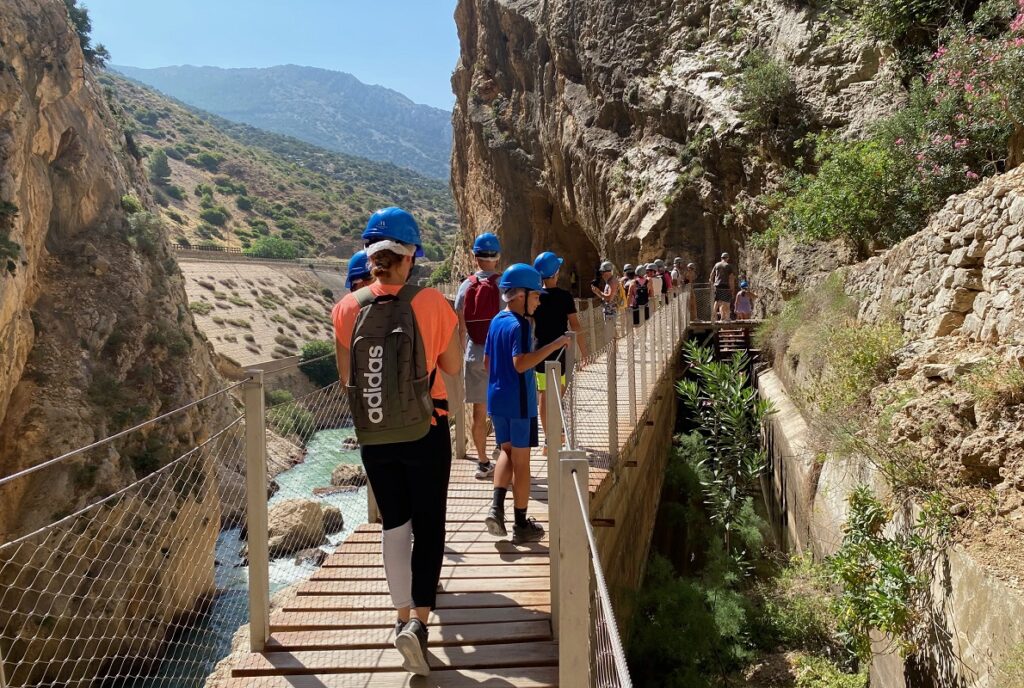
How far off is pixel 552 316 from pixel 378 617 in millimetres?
2731

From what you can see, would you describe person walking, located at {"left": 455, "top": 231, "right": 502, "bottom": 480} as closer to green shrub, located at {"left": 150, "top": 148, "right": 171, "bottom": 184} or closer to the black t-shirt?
the black t-shirt

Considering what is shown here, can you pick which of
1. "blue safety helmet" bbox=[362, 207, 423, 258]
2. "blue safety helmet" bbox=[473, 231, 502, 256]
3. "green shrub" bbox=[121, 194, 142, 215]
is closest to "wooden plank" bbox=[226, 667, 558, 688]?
"blue safety helmet" bbox=[362, 207, 423, 258]

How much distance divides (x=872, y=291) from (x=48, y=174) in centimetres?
2463

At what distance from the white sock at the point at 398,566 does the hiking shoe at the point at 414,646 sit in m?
0.11

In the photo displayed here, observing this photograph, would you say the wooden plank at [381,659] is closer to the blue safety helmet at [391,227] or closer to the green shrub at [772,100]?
the blue safety helmet at [391,227]

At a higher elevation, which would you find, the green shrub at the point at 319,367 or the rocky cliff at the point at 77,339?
the rocky cliff at the point at 77,339

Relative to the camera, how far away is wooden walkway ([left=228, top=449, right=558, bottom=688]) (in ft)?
10.3

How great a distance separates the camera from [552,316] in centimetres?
556

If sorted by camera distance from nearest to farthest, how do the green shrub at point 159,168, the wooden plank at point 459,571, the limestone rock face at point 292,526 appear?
the wooden plank at point 459,571, the limestone rock face at point 292,526, the green shrub at point 159,168

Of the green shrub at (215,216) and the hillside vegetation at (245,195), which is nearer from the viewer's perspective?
the hillside vegetation at (245,195)

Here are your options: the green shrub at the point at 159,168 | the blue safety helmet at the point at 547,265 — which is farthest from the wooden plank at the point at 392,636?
the green shrub at the point at 159,168

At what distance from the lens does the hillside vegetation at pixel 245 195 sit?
3452 inches

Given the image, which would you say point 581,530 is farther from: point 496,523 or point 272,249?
point 272,249

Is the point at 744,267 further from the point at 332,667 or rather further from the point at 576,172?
the point at 332,667
